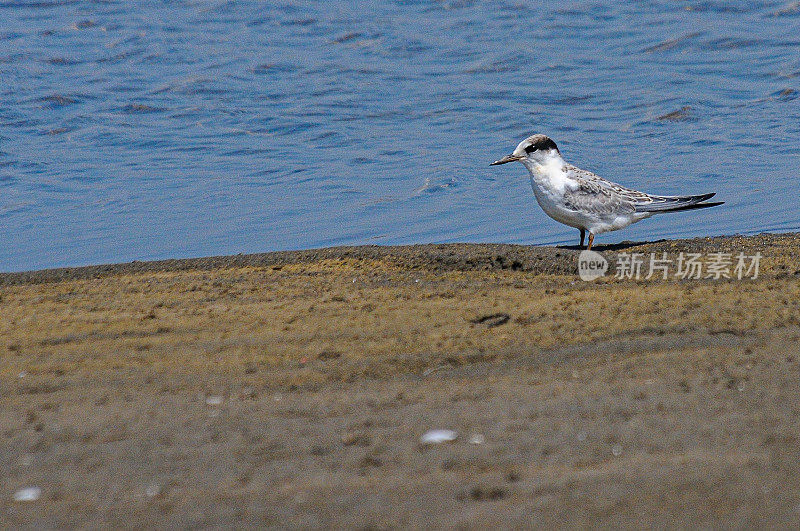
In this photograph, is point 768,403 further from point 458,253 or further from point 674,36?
point 674,36

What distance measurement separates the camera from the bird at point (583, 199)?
6656 millimetres

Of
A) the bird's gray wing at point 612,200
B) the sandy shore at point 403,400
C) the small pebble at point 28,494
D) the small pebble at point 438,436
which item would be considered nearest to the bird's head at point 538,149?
the bird's gray wing at point 612,200

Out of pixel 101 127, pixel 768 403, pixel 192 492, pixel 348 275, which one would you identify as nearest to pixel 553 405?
pixel 768 403

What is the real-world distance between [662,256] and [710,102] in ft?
18.9

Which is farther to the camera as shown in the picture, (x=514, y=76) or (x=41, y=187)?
(x=514, y=76)

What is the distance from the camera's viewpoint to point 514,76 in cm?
1210

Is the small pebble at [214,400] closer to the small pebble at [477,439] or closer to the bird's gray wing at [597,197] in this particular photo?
the small pebble at [477,439]

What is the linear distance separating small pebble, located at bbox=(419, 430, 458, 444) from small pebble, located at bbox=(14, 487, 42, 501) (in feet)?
3.59

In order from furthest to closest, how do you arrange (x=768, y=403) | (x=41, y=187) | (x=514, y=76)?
(x=514, y=76) < (x=41, y=187) < (x=768, y=403)

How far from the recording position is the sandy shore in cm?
262

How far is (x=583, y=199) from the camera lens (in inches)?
261

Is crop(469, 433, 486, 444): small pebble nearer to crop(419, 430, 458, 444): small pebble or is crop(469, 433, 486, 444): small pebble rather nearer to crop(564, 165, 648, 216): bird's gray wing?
crop(419, 430, 458, 444): small pebble

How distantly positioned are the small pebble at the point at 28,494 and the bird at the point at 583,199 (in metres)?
4.42

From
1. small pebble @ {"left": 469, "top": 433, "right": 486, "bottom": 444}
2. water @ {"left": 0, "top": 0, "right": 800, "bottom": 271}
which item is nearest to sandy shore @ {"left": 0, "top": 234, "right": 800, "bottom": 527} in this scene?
small pebble @ {"left": 469, "top": 433, "right": 486, "bottom": 444}
